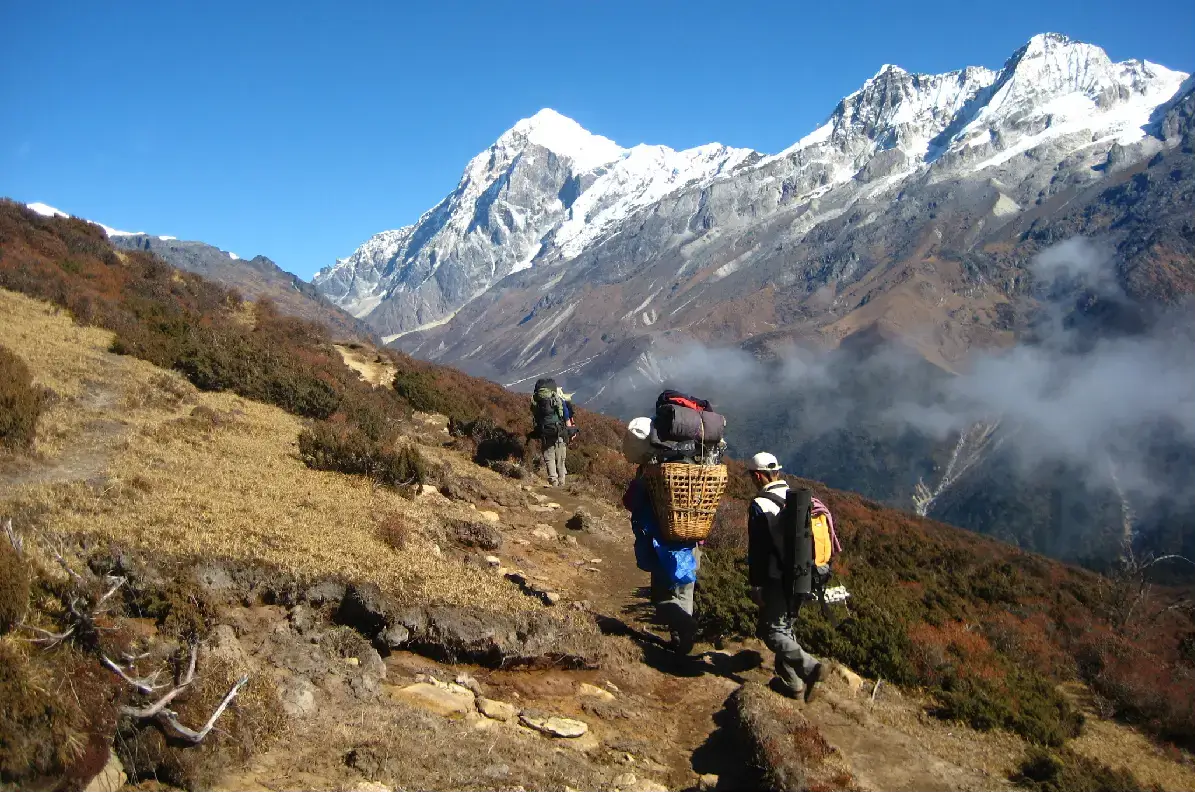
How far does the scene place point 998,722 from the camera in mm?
6566

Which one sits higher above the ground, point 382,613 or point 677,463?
point 677,463

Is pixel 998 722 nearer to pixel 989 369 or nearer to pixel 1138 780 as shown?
pixel 1138 780

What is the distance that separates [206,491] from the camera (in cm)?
859

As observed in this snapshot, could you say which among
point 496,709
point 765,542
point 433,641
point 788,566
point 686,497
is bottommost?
point 496,709

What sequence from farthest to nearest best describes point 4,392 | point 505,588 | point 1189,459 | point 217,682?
point 1189,459
point 4,392
point 505,588
point 217,682

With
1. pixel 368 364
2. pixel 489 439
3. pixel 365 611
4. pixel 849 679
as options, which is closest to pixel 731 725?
pixel 849 679

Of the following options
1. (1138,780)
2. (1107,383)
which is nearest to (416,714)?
(1138,780)

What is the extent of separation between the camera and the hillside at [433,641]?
457 cm

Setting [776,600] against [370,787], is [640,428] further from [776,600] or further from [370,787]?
[370,787]

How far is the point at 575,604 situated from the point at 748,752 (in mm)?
3305

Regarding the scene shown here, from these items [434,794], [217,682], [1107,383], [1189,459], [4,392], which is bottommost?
[434,794]

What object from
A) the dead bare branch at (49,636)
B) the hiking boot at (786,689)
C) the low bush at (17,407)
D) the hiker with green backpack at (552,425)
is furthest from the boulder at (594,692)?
the hiker with green backpack at (552,425)

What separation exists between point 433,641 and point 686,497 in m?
2.46

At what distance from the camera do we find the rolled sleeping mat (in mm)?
6907
